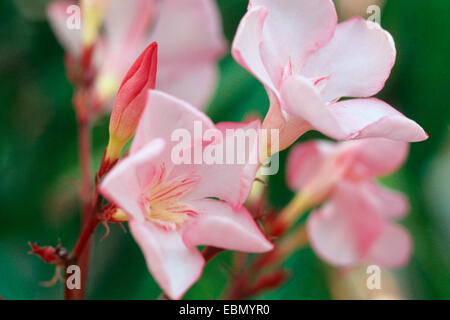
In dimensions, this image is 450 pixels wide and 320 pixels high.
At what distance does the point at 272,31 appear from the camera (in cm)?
29

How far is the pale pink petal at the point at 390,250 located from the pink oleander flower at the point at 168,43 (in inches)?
8.6

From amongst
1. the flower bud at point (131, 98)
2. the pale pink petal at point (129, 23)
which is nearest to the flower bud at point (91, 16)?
the pale pink petal at point (129, 23)

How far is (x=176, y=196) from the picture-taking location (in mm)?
291

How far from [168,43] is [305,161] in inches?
7.0

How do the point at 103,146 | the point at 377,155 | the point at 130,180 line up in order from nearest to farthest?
1. the point at 130,180
2. the point at 377,155
3. the point at 103,146

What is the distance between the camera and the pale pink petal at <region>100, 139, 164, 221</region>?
8.5 inches

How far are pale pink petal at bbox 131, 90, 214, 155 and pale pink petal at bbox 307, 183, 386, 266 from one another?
26cm

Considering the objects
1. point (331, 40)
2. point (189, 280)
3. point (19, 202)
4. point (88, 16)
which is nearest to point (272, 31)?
point (331, 40)

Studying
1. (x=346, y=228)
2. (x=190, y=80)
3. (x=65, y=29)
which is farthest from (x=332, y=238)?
(x=65, y=29)

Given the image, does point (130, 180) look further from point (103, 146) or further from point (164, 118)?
point (103, 146)

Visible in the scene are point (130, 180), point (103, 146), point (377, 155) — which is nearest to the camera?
point (130, 180)

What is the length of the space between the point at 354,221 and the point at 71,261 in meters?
0.27

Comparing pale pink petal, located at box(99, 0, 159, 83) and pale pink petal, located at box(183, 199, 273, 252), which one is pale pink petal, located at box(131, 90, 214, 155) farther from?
pale pink petal, located at box(99, 0, 159, 83)
